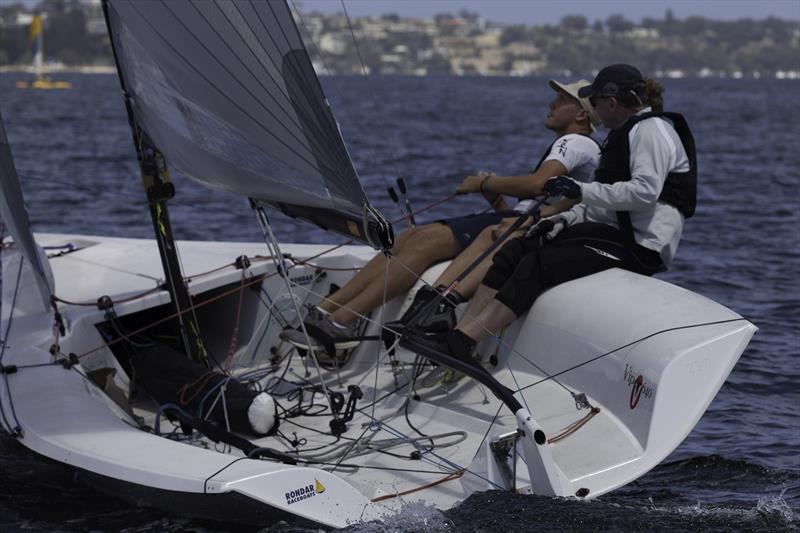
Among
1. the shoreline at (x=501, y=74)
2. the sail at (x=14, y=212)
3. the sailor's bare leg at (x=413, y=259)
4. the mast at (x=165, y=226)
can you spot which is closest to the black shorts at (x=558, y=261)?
the sailor's bare leg at (x=413, y=259)

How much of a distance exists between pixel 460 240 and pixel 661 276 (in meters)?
3.46

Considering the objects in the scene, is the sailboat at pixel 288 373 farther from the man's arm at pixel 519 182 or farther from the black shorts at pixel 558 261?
the man's arm at pixel 519 182

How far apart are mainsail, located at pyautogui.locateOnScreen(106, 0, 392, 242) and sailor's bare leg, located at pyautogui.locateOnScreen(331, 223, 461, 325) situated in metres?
0.72

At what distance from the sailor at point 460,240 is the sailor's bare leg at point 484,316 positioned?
0.12 meters

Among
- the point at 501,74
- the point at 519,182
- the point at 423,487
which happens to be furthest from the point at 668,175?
the point at 501,74

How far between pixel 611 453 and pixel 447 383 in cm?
96

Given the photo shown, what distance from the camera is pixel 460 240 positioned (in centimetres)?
449

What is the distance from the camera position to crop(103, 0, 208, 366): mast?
4133 mm

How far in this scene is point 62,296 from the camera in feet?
15.4

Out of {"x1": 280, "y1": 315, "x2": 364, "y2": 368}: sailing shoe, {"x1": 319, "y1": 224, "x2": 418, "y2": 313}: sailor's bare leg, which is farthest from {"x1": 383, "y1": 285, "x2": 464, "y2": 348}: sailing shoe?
{"x1": 319, "y1": 224, "x2": 418, "y2": 313}: sailor's bare leg

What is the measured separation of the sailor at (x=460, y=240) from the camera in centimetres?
416

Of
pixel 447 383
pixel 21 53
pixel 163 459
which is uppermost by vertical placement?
pixel 163 459

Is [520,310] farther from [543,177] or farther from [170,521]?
[170,521]

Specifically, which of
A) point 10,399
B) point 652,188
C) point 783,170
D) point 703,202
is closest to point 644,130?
point 652,188
